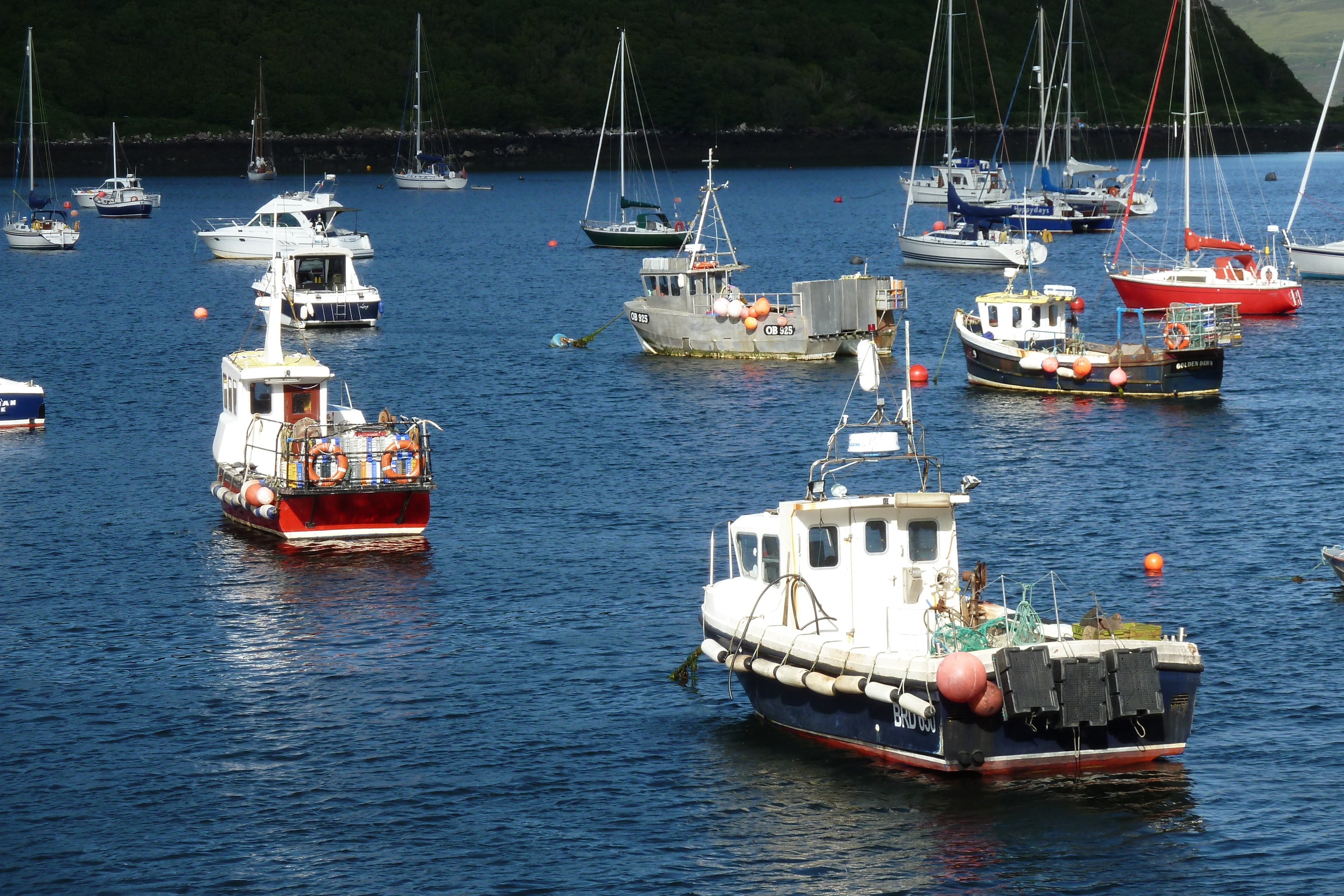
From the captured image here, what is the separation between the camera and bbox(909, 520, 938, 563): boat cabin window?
100ft

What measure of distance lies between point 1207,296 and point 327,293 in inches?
1775

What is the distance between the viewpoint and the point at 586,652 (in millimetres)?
37062

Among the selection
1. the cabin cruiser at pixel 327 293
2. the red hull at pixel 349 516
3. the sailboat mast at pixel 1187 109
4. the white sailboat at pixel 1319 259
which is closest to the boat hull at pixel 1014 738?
the red hull at pixel 349 516

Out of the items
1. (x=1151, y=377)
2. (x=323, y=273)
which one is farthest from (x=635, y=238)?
(x=1151, y=377)

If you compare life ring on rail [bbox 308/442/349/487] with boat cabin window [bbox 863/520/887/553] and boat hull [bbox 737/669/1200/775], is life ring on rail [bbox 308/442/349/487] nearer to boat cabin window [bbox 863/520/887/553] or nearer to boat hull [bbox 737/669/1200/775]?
boat cabin window [bbox 863/520/887/553]

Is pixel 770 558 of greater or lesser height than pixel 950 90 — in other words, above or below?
below

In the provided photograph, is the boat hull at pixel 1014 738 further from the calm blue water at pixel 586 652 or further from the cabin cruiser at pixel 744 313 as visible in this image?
the cabin cruiser at pixel 744 313

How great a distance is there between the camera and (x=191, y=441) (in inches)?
2397

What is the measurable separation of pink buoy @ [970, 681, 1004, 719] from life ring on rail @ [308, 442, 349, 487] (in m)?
22.1

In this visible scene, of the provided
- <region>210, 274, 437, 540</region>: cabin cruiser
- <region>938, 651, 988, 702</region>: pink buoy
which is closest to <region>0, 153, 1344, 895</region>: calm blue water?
<region>210, 274, 437, 540</region>: cabin cruiser

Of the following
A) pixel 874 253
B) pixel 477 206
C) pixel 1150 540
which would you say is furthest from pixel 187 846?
pixel 477 206

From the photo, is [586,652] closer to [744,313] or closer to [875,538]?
[875,538]

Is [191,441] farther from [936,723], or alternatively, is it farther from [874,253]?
[874,253]

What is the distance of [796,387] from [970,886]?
150 ft
